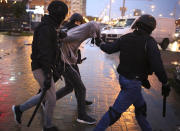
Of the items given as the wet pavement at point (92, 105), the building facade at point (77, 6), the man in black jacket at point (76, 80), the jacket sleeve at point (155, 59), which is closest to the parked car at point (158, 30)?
the wet pavement at point (92, 105)

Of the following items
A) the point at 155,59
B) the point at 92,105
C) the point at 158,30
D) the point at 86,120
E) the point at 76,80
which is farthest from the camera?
the point at 158,30

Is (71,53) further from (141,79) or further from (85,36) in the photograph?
(141,79)

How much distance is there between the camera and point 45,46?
2.89 m

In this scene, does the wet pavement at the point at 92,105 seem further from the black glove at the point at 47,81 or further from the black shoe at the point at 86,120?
the black glove at the point at 47,81

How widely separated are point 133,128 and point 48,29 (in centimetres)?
209

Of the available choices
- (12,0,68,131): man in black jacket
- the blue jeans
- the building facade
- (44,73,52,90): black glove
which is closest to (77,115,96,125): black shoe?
(12,0,68,131): man in black jacket

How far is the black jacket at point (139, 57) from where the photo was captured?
274 centimetres

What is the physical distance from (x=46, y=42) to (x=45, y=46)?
0.05 meters

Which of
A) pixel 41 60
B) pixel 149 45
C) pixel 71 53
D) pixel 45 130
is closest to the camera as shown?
pixel 149 45

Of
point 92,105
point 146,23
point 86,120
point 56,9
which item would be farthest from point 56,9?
point 92,105

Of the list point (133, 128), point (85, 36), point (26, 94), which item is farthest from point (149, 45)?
point (26, 94)

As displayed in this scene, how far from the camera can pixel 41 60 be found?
296 cm

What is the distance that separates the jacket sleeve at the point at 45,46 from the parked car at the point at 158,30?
569 inches

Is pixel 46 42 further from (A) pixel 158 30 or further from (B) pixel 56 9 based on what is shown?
(A) pixel 158 30
